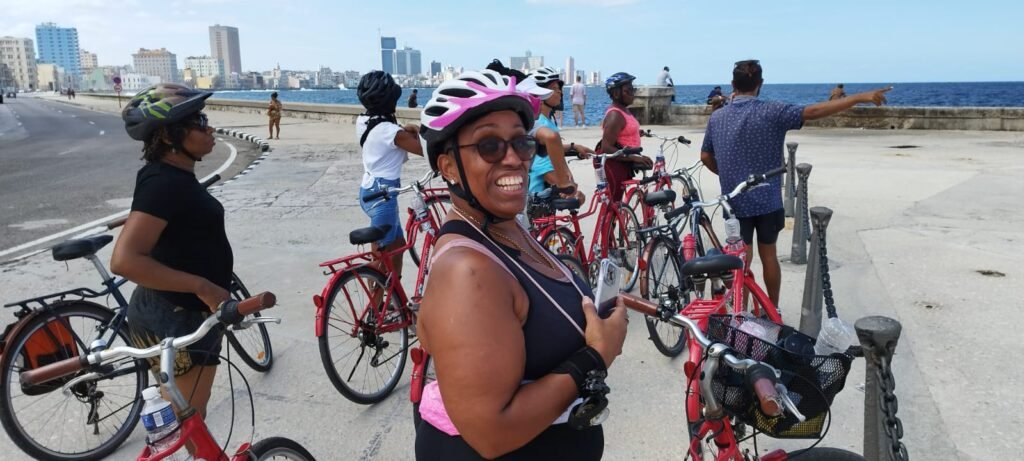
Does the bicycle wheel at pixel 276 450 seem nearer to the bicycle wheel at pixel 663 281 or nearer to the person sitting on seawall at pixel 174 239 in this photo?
the person sitting on seawall at pixel 174 239

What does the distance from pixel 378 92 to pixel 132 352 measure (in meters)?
2.80

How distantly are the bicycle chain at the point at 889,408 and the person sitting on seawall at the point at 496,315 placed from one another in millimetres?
913

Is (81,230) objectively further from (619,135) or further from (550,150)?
(619,135)

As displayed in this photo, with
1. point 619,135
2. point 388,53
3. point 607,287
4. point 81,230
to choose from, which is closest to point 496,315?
point 607,287

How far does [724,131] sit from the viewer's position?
16.5 ft

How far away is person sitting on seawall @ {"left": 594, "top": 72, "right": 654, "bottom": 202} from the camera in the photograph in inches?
250

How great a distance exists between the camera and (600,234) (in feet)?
19.9

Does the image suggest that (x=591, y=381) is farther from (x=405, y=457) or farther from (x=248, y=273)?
(x=248, y=273)

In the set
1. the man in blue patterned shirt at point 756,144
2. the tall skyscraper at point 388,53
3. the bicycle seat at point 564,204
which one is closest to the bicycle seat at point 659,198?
the man in blue patterned shirt at point 756,144

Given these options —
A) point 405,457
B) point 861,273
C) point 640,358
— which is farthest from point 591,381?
point 861,273

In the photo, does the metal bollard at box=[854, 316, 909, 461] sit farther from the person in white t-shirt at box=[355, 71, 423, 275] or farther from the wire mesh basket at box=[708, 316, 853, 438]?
the person in white t-shirt at box=[355, 71, 423, 275]

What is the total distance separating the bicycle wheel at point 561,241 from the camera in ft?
18.7

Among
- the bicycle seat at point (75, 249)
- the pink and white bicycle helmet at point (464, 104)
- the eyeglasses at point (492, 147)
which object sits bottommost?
the bicycle seat at point (75, 249)

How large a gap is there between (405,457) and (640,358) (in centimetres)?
197
